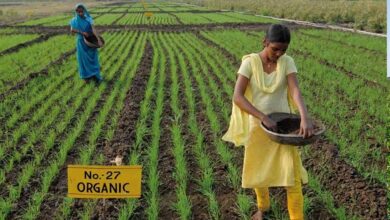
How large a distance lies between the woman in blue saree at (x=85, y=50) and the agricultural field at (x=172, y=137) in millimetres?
242

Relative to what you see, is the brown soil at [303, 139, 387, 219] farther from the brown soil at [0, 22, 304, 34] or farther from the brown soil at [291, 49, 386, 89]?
the brown soil at [0, 22, 304, 34]

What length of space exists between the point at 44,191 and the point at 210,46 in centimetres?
1030

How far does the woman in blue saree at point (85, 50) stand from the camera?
25.7 feet

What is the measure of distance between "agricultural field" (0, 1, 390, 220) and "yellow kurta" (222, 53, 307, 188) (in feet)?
1.74

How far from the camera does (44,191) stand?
3828 millimetres

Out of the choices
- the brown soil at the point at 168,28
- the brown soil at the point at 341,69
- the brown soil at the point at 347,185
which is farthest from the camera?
the brown soil at the point at 168,28

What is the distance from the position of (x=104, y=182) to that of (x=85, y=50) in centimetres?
572

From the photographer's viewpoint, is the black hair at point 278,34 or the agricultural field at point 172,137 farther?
the agricultural field at point 172,137

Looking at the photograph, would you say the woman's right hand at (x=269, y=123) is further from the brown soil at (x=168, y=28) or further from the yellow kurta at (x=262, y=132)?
the brown soil at (x=168, y=28)

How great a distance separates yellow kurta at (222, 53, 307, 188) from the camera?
281 cm

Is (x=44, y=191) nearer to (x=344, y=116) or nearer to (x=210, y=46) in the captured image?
(x=344, y=116)

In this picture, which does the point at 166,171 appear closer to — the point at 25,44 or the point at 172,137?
the point at 172,137

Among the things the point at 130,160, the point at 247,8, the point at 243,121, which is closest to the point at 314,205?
the point at 243,121

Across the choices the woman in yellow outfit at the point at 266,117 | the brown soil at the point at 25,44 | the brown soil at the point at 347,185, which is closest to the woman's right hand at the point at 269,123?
the woman in yellow outfit at the point at 266,117
